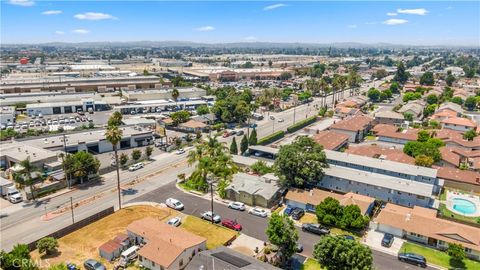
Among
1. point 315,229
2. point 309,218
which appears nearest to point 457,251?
point 315,229

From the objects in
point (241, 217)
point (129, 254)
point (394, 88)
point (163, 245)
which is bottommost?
point (241, 217)

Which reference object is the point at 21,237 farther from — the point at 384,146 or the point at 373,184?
the point at 384,146

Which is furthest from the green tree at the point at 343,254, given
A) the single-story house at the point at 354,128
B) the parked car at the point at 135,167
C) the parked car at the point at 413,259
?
the single-story house at the point at 354,128

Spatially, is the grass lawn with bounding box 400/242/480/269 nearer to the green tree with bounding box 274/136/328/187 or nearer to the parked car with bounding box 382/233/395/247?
the parked car with bounding box 382/233/395/247

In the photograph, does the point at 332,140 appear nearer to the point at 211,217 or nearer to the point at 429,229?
the point at 429,229

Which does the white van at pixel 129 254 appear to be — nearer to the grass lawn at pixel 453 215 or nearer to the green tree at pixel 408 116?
the grass lawn at pixel 453 215

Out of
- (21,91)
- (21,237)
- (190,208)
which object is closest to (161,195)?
(190,208)
